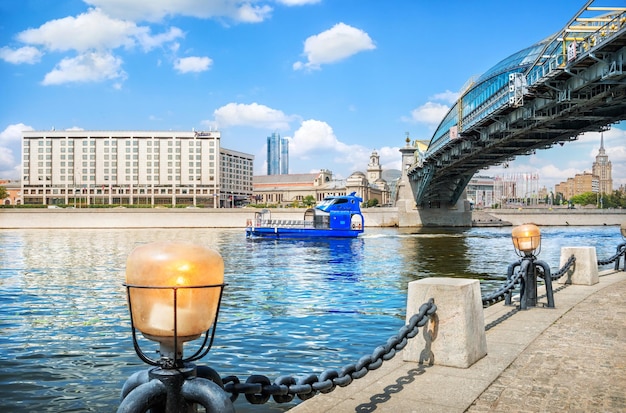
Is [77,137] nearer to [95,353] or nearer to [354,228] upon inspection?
[354,228]

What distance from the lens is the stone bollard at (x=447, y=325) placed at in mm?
5977

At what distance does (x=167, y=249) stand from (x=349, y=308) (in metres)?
11.3

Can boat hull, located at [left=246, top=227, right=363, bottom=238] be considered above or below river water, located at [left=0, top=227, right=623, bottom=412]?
above

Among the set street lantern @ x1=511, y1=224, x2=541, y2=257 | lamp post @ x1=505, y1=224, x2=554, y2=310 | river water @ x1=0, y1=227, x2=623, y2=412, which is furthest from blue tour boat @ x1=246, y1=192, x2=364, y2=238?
street lantern @ x1=511, y1=224, x2=541, y2=257

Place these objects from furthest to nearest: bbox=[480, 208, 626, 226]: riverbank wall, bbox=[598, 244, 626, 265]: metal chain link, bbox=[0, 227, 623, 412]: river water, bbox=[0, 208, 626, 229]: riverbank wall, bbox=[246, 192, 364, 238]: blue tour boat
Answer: bbox=[480, 208, 626, 226]: riverbank wall < bbox=[0, 208, 626, 229]: riverbank wall < bbox=[246, 192, 364, 238]: blue tour boat < bbox=[598, 244, 626, 265]: metal chain link < bbox=[0, 227, 623, 412]: river water

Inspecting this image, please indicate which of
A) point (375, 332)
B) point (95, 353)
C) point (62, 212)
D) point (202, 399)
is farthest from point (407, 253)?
point (62, 212)

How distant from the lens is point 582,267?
43.9ft

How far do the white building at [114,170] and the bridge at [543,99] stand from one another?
107 meters

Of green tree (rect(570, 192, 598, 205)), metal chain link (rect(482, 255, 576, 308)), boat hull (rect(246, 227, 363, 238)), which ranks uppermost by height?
green tree (rect(570, 192, 598, 205))

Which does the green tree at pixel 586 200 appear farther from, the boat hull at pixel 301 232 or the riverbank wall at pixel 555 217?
the boat hull at pixel 301 232

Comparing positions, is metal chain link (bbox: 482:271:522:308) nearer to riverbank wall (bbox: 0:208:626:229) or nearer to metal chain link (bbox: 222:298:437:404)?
metal chain link (bbox: 222:298:437:404)

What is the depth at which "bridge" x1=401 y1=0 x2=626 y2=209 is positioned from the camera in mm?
25391

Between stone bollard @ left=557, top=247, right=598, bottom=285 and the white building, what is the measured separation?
479 ft

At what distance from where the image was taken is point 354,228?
166ft
